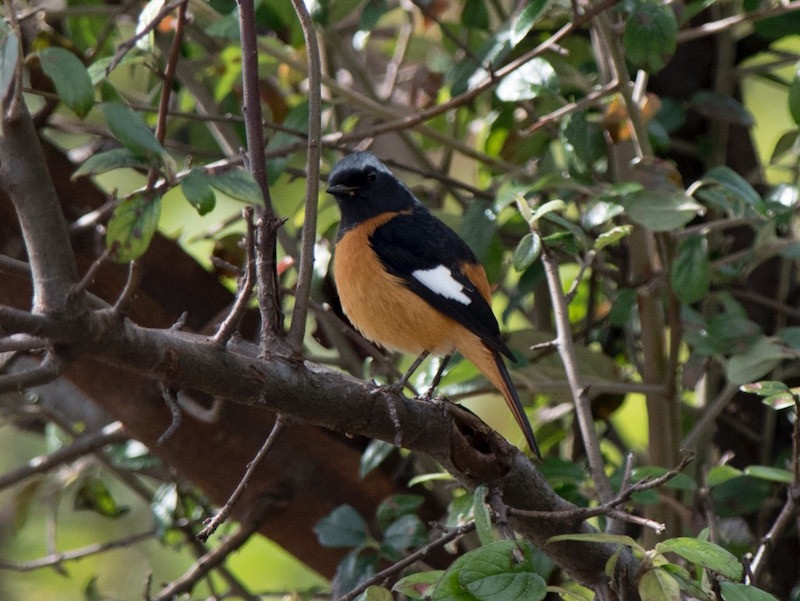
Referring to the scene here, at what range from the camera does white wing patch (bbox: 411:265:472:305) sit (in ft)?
9.66

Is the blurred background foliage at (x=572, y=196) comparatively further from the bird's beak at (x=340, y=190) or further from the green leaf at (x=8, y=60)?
the green leaf at (x=8, y=60)

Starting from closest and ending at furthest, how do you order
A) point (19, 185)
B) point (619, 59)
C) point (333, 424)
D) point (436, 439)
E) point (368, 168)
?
1. point (19, 185)
2. point (333, 424)
3. point (436, 439)
4. point (619, 59)
5. point (368, 168)

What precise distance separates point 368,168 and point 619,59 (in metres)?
0.98

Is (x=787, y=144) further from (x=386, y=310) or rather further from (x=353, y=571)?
(x=353, y=571)

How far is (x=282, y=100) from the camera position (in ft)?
12.5

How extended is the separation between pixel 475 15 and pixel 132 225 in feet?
6.22

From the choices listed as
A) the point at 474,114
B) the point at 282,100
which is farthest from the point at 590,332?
the point at 282,100

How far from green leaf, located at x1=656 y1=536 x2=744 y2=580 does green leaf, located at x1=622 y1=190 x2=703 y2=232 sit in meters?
1.04

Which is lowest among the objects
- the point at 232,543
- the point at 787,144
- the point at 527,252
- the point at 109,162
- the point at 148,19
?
the point at 232,543

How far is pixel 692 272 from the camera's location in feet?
8.68

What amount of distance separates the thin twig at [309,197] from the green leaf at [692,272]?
1.12m

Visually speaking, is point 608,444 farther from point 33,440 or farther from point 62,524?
point 33,440

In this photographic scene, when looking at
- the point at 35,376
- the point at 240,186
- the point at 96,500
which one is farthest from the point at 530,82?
the point at 96,500

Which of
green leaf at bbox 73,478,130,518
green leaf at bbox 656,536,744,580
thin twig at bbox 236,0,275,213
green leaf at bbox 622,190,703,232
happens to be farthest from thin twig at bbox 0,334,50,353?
green leaf at bbox 73,478,130,518
